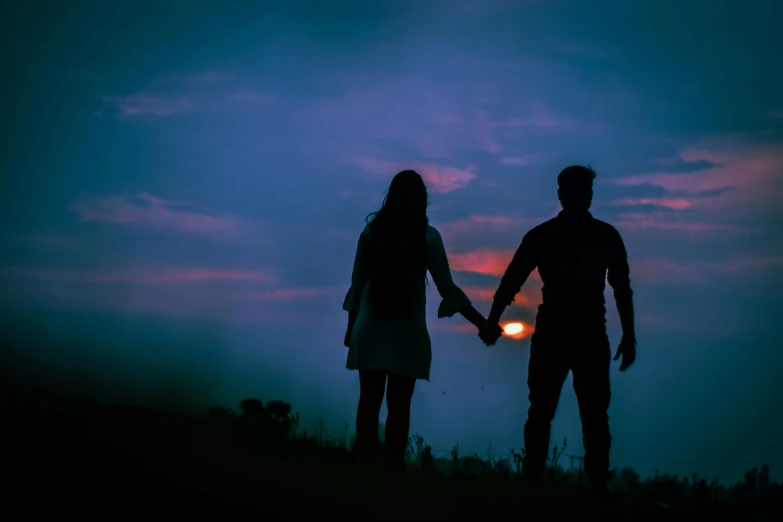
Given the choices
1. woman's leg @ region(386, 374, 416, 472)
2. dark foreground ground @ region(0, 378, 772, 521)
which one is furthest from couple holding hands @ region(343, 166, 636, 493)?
dark foreground ground @ region(0, 378, 772, 521)

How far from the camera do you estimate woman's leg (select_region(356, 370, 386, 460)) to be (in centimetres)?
645

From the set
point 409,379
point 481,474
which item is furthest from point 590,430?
point 409,379

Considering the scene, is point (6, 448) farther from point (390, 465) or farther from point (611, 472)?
point (611, 472)

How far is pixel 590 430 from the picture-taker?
6.64 m

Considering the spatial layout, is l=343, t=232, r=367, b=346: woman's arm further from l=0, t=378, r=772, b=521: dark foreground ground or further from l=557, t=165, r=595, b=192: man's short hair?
l=557, t=165, r=595, b=192: man's short hair

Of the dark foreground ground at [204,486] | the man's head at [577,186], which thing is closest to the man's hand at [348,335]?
the dark foreground ground at [204,486]

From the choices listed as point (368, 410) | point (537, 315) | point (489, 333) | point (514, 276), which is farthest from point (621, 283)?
point (368, 410)

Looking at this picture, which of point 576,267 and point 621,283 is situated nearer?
point 576,267

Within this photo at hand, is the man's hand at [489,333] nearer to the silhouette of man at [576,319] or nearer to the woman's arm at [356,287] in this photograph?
the silhouette of man at [576,319]

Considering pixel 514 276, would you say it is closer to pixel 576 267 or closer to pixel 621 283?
pixel 576 267

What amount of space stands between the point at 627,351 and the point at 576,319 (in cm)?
66

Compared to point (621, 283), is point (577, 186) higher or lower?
higher

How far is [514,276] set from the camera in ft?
22.9

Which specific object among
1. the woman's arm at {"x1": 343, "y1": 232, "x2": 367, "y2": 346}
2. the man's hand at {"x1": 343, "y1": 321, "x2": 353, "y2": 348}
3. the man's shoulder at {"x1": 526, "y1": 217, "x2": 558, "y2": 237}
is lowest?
the man's hand at {"x1": 343, "y1": 321, "x2": 353, "y2": 348}
